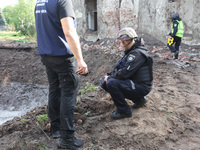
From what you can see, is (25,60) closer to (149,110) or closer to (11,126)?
(11,126)

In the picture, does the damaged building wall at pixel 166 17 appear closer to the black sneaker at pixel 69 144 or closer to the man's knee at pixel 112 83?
the man's knee at pixel 112 83

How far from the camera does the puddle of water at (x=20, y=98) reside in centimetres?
656

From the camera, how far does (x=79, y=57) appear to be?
79.6 inches

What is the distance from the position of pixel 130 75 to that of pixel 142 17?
7.31m

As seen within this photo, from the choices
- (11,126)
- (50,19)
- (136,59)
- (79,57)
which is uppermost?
(50,19)

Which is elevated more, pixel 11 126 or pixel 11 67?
pixel 11 126

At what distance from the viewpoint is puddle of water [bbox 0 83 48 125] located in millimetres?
6562

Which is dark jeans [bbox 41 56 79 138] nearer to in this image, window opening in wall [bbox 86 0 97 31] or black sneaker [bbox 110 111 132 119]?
black sneaker [bbox 110 111 132 119]

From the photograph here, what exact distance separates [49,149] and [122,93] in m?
1.25

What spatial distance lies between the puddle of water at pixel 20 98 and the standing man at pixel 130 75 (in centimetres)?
452

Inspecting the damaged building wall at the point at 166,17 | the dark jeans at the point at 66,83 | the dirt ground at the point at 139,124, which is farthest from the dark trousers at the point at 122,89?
the damaged building wall at the point at 166,17

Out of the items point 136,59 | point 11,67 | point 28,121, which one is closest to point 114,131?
point 136,59

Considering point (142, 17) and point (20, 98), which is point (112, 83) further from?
point (142, 17)

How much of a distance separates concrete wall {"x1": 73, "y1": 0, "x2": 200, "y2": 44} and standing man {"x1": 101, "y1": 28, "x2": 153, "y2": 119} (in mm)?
6553
